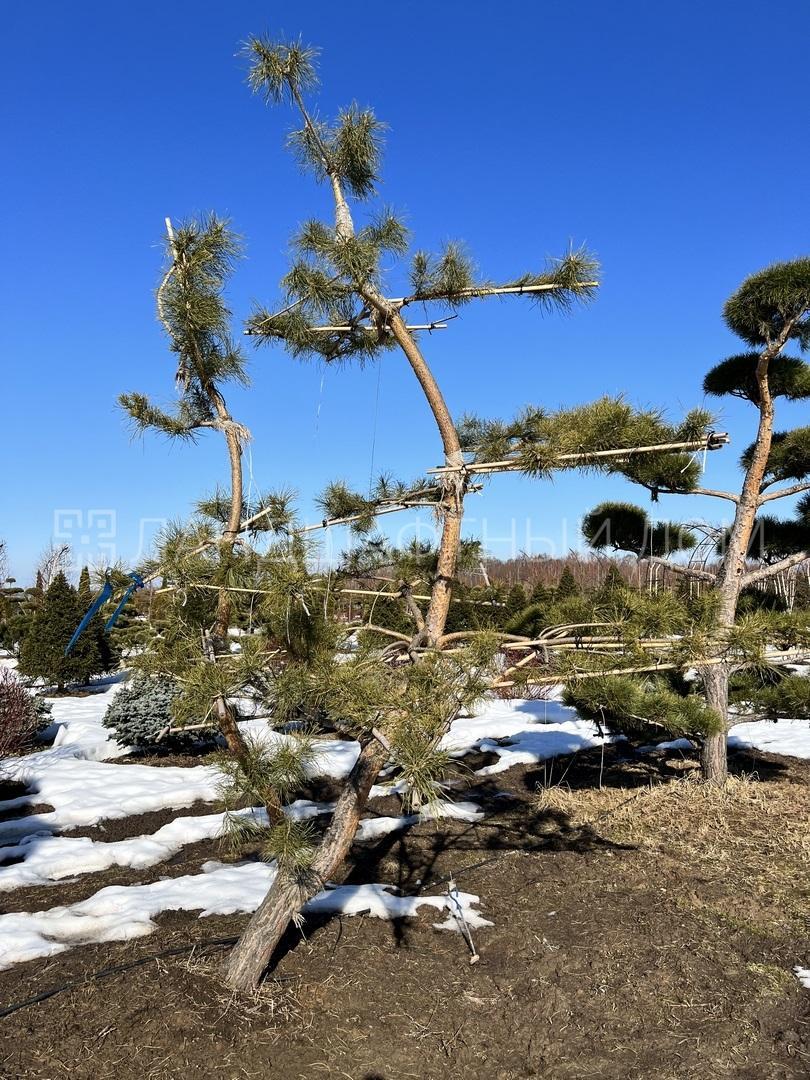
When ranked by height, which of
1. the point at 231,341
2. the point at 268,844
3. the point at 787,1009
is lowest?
the point at 787,1009

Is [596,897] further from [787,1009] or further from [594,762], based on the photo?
[594,762]

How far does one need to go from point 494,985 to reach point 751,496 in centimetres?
416

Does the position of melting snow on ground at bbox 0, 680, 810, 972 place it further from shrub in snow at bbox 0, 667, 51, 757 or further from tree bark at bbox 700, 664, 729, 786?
tree bark at bbox 700, 664, 729, 786

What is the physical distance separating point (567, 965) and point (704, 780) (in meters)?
3.01

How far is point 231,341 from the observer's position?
12.2 ft

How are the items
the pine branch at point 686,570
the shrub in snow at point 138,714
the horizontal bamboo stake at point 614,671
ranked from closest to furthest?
the horizontal bamboo stake at point 614,671 → the pine branch at point 686,570 → the shrub in snow at point 138,714

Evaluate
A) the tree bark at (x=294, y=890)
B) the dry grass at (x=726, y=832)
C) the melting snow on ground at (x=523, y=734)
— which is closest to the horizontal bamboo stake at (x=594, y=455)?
the tree bark at (x=294, y=890)

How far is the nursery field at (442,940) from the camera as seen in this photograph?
8.77 ft

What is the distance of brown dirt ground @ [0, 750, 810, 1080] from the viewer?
262cm

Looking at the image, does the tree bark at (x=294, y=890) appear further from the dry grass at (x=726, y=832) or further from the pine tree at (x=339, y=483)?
the dry grass at (x=726, y=832)

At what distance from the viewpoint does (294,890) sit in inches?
120

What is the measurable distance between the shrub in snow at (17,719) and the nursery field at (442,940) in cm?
100

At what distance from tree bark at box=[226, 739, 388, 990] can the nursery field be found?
0.09m

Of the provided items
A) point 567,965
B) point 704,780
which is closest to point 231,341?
point 567,965
